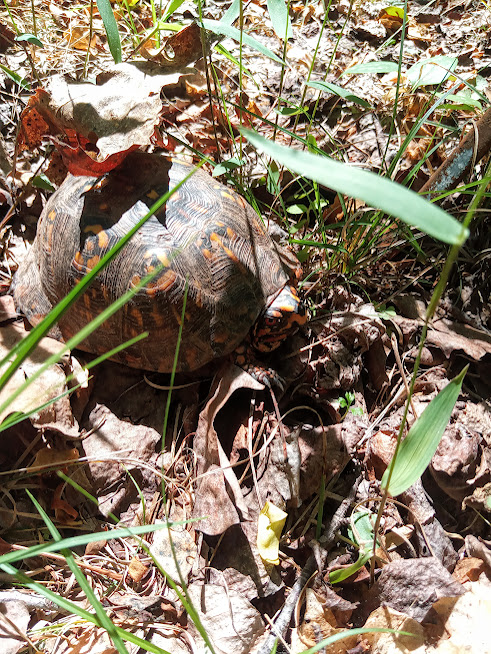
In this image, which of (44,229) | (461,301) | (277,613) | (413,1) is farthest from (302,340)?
(413,1)

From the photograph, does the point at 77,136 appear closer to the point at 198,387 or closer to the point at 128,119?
the point at 128,119

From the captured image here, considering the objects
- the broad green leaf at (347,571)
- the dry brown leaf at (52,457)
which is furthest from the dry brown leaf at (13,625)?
the broad green leaf at (347,571)

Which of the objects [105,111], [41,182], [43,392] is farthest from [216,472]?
[41,182]

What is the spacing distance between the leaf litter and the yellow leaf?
6 cm

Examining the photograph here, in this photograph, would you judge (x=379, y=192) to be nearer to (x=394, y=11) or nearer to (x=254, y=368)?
(x=254, y=368)

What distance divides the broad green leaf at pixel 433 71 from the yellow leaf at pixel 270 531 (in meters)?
1.61

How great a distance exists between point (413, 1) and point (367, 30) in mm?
506

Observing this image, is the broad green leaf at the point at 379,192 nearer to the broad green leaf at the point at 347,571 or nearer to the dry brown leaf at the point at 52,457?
the broad green leaf at the point at 347,571

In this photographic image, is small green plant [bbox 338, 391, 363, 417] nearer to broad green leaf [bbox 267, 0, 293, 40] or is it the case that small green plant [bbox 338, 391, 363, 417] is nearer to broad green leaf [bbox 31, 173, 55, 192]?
broad green leaf [bbox 267, 0, 293, 40]

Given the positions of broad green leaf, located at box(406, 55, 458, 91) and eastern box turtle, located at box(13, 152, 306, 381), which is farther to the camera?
eastern box turtle, located at box(13, 152, 306, 381)

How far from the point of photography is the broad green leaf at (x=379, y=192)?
0.52 meters

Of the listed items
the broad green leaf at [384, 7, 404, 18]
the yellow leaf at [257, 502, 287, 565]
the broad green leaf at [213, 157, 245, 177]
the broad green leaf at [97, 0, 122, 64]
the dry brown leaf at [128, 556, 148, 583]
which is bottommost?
the dry brown leaf at [128, 556, 148, 583]

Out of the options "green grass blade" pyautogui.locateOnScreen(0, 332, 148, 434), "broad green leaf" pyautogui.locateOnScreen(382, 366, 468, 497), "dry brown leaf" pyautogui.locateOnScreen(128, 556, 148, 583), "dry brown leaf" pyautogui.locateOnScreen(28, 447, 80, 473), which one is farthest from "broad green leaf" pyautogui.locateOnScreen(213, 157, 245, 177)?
"dry brown leaf" pyautogui.locateOnScreen(128, 556, 148, 583)

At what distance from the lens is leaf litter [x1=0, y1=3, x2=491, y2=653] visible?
1.47 m
